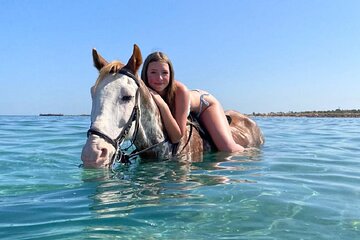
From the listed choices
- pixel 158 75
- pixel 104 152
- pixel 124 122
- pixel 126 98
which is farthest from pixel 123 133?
pixel 158 75

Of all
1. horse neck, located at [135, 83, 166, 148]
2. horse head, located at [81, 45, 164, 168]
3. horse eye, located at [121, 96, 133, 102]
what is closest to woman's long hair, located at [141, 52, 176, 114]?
horse neck, located at [135, 83, 166, 148]

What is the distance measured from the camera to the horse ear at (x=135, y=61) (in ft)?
A: 17.3

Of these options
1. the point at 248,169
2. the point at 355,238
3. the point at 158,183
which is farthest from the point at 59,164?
the point at 355,238

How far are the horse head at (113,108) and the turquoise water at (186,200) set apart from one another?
373 millimetres

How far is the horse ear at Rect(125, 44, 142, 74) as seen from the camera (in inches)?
207

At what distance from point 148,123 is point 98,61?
111cm

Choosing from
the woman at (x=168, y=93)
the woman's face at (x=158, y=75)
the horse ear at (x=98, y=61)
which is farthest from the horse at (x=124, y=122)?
the woman's face at (x=158, y=75)

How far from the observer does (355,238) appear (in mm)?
2723

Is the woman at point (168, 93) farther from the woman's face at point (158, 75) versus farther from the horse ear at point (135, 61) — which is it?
the horse ear at point (135, 61)

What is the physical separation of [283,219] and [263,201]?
1.73 feet

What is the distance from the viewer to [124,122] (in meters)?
4.98

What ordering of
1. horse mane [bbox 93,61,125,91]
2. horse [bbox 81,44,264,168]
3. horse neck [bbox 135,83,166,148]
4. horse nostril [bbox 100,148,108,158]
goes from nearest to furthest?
1. horse nostril [bbox 100,148,108,158]
2. horse [bbox 81,44,264,168]
3. horse mane [bbox 93,61,125,91]
4. horse neck [bbox 135,83,166,148]

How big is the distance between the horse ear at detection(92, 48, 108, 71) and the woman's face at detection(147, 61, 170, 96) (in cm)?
94

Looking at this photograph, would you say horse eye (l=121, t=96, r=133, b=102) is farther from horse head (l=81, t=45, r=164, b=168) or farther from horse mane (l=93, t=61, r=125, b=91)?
horse mane (l=93, t=61, r=125, b=91)
